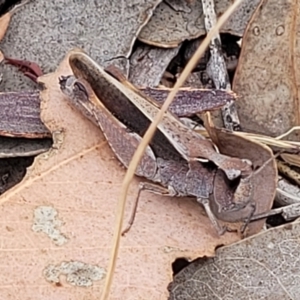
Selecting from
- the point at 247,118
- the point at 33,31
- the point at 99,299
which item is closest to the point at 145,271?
the point at 99,299

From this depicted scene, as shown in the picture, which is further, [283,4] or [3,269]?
[283,4]

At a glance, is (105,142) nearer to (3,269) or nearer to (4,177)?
(4,177)

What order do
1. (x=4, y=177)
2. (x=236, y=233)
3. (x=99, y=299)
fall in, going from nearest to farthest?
(x=99, y=299)
(x=236, y=233)
(x=4, y=177)

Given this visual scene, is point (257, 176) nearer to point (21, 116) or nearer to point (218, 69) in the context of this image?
point (218, 69)

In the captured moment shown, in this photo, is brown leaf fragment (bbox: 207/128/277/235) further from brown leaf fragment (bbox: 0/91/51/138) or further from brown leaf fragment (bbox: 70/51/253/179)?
brown leaf fragment (bbox: 0/91/51/138)

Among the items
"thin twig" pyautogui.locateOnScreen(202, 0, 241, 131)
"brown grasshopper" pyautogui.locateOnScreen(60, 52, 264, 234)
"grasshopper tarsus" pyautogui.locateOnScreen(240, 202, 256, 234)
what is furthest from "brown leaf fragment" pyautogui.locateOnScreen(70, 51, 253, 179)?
"thin twig" pyautogui.locateOnScreen(202, 0, 241, 131)

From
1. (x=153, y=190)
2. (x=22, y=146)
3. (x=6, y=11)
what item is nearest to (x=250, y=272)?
(x=153, y=190)

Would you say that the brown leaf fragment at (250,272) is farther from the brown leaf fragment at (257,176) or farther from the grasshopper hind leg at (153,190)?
the grasshopper hind leg at (153,190)

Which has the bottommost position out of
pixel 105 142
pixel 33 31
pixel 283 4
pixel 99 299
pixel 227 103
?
pixel 99 299
